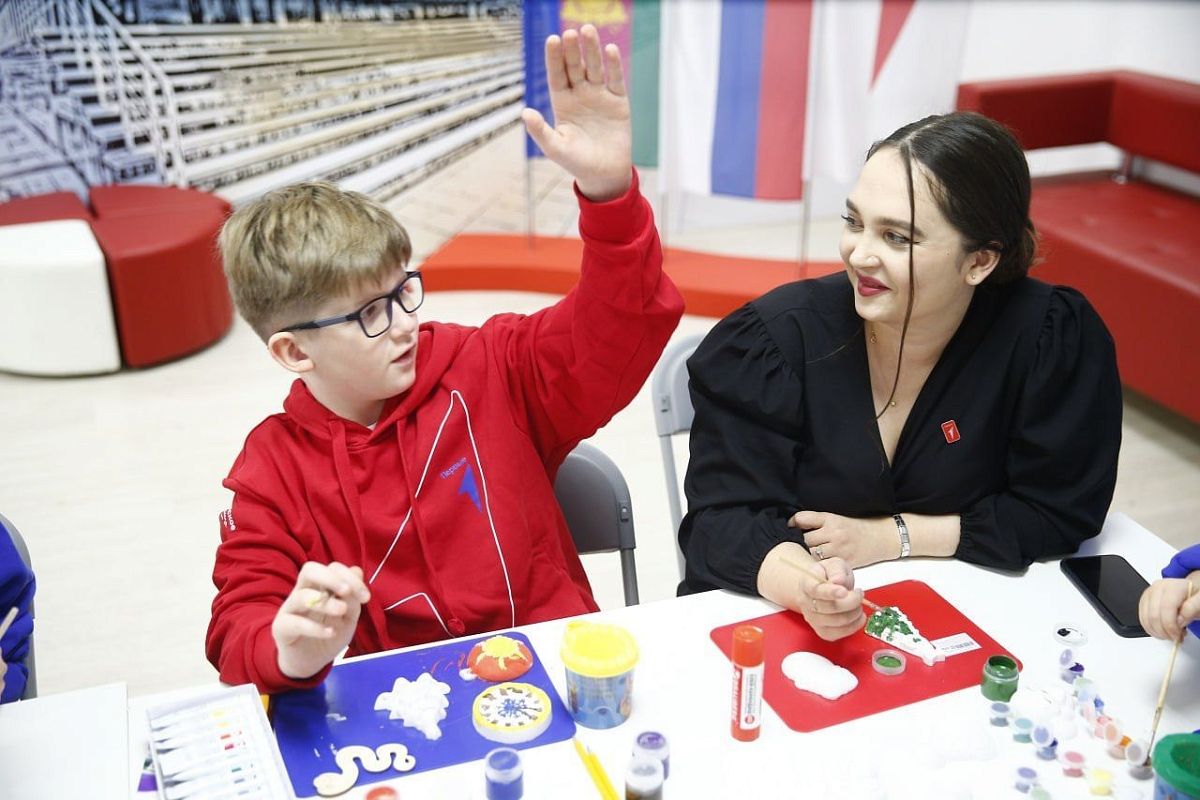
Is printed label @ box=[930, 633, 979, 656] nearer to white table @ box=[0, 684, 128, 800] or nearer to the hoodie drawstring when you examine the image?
the hoodie drawstring

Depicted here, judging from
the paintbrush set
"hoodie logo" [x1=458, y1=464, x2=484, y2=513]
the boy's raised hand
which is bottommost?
the paintbrush set

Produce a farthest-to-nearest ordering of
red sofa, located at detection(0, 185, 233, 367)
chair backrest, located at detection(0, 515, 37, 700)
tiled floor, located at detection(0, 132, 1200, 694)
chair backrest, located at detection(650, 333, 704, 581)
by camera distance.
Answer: red sofa, located at detection(0, 185, 233, 367), tiled floor, located at detection(0, 132, 1200, 694), chair backrest, located at detection(650, 333, 704, 581), chair backrest, located at detection(0, 515, 37, 700)

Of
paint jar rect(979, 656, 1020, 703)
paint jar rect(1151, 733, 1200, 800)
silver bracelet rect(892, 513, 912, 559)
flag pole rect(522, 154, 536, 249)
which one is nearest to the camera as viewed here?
paint jar rect(1151, 733, 1200, 800)

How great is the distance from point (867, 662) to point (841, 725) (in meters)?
0.13

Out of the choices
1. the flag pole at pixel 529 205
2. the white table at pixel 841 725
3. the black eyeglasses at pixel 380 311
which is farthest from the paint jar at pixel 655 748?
the flag pole at pixel 529 205

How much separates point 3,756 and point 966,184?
Answer: 4.58 ft

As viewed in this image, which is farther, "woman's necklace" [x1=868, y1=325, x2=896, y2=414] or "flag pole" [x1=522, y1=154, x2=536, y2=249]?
"flag pole" [x1=522, y1=154, x2=536, y2=249]

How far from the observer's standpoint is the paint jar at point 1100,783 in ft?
3.96

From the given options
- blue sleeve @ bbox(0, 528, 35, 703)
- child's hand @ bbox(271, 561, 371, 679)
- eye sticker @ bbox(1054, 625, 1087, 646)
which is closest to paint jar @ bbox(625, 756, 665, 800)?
child's hand @ bbox(271, 561, 371, 679)

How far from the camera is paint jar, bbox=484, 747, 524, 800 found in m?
1.16

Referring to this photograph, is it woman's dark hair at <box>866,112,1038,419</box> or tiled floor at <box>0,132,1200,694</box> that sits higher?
woman's dark hair at <box>866,112,1038,419</box>

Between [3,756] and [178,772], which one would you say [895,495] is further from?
[3,756]

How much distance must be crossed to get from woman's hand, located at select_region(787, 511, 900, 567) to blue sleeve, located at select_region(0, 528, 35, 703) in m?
1.05

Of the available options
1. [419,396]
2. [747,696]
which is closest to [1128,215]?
[419,396]
